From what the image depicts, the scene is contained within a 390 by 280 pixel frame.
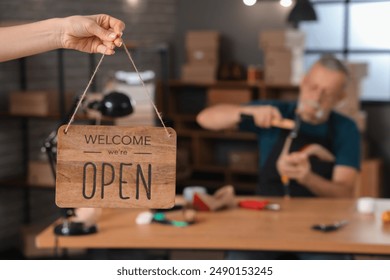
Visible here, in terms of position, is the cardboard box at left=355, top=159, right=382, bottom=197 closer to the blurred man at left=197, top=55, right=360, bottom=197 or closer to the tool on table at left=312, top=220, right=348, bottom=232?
the blurred man at left=197, top=55, right=360, bottom=197

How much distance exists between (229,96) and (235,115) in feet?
10.8

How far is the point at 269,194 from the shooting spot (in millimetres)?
3924

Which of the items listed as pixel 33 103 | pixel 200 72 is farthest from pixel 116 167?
pixel 200 72

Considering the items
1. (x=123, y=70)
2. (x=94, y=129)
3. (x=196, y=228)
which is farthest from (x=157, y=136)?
(x=123, y=70)

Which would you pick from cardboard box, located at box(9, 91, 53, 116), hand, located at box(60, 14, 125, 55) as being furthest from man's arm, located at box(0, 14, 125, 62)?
cardboard box, located at box(9, 91, 53, 116)

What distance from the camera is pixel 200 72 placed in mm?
7414

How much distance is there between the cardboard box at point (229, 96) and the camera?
720 cm

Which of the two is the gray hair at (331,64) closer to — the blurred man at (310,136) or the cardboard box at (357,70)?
the blurred man at (310,136)

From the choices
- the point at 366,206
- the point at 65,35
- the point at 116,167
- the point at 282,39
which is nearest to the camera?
the point at 116,167

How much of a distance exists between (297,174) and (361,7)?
390cm

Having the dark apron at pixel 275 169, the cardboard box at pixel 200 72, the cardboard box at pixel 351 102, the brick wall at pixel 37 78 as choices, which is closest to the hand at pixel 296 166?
the dark apron at pixel 275 169

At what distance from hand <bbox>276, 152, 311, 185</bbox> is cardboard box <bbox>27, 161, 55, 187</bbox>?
2.43 metres

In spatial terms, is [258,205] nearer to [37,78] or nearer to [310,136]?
[310,136]

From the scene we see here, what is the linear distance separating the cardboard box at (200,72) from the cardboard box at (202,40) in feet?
0.63
